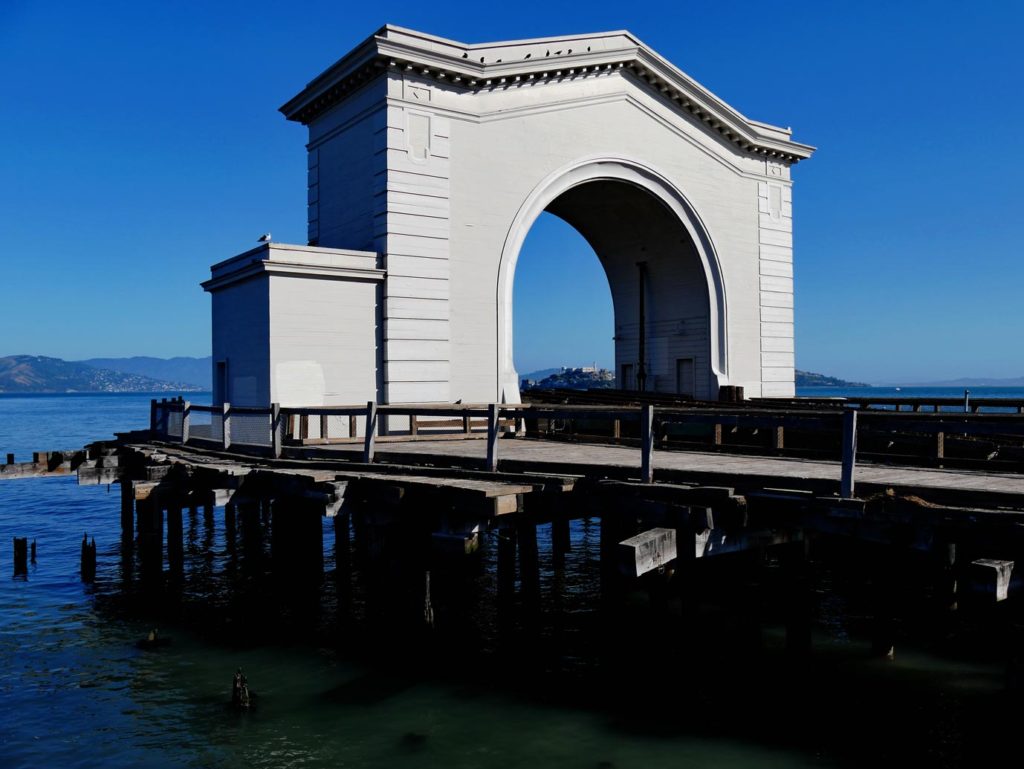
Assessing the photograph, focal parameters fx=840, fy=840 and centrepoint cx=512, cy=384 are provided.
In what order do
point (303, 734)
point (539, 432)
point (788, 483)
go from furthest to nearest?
point (539, 432) < point (303, 734) < point (788, 483)

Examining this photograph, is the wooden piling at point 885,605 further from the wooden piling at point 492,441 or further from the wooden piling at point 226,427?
the wooden piling at point 226,427

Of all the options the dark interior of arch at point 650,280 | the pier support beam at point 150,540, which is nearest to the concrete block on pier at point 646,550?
the pier support beam at point 150,540

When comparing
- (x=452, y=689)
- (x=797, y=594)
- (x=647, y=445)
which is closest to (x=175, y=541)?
(x=452, y=689)

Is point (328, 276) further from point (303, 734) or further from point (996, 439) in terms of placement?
point (996, 439)


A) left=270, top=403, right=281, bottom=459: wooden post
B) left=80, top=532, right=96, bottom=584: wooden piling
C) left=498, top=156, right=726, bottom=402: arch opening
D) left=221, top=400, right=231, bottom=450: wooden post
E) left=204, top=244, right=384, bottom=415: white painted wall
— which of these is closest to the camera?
left=270, top=403, right=281, bottom=459: wooden post

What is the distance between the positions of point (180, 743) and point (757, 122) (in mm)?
27554

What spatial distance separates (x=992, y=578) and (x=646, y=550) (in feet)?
10.7

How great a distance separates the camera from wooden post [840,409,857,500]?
366 inches

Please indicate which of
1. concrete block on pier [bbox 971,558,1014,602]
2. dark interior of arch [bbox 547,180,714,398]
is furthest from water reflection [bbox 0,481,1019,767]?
dark interior of arch [bbox 547,180,714,398]

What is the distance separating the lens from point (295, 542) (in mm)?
17266

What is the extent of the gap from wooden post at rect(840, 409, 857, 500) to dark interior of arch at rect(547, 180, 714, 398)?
1919cm

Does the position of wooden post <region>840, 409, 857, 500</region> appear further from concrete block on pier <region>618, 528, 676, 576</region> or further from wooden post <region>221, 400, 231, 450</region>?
wooden post <region>221, 400, 231, 450</region>

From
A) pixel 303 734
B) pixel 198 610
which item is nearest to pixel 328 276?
pixel 198 610

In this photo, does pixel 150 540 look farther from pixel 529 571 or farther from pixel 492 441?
pixel 492 441
